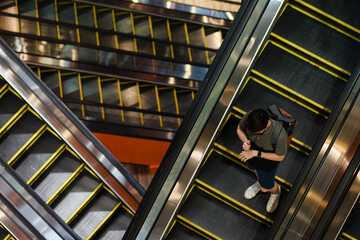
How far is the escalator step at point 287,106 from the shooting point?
5965 millimetres

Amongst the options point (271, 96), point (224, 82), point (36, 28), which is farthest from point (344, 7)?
point (36, 28)

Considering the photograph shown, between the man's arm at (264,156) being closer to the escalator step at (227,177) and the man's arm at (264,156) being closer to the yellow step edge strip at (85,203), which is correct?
the escalator step at (227,177)

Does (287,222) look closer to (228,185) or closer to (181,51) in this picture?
(228,185)

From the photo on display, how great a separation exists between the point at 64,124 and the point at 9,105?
782 millimetres

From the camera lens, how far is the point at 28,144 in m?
6.96

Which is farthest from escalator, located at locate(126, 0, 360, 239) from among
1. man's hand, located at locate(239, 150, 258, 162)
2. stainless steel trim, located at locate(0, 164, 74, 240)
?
stainless steel trim, located at locate(0, 164, 74, 240)

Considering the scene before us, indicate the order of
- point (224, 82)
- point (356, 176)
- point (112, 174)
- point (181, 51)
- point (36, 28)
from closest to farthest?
point (356, 176)
point (224, 82)
point (112, 174)
point (36, 28)
point (181, 51)

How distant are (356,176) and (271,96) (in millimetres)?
→ 1364

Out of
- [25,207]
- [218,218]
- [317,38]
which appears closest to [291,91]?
[317,38]

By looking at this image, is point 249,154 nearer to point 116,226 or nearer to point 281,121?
point 281,121

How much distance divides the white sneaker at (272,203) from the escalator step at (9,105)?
3502 mm

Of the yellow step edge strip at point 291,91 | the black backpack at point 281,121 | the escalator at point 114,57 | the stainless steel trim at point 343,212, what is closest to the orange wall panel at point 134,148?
the escalator at point 114,57

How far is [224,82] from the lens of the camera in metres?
5.77

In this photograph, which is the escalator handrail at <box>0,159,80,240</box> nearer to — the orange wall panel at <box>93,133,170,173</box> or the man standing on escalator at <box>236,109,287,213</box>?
the man standing on escalator at <box>236,109,287,213</box>
